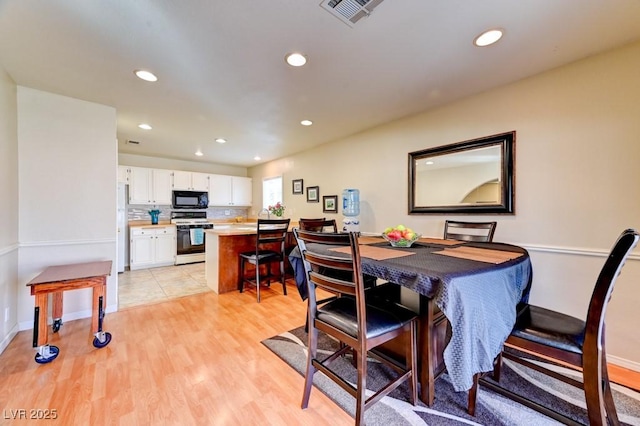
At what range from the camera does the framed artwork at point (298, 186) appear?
4.95 meters

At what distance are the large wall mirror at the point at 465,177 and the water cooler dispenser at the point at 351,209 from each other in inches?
33.0

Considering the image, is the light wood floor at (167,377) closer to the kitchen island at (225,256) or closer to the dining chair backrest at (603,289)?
the kitchen island at (225,256)

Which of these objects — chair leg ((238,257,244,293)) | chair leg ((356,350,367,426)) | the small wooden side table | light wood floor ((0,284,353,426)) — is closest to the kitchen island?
chair leg ((238,257,244,293))

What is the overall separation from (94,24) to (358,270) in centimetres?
217

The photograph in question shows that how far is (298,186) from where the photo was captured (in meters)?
5.03

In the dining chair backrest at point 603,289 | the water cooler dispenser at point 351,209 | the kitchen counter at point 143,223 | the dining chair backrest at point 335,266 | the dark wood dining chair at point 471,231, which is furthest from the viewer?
the kitchen counter at point 143,223

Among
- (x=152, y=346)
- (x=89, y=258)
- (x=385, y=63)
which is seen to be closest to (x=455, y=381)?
(x=385, y=63)

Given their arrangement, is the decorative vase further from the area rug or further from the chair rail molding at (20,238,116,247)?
the area rug

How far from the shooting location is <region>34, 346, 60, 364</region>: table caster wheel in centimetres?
186

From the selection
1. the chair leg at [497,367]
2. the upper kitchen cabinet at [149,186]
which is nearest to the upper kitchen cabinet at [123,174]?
the upper kitchen cabinet at [149,186]

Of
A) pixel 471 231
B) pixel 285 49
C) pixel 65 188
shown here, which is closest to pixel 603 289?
pixel 471 231

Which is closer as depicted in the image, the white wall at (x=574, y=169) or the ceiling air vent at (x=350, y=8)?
the ceiling air vent at (x=350, y=8)

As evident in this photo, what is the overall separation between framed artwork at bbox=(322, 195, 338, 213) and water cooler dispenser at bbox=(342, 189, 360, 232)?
19.6 inches

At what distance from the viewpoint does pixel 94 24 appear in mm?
1554
